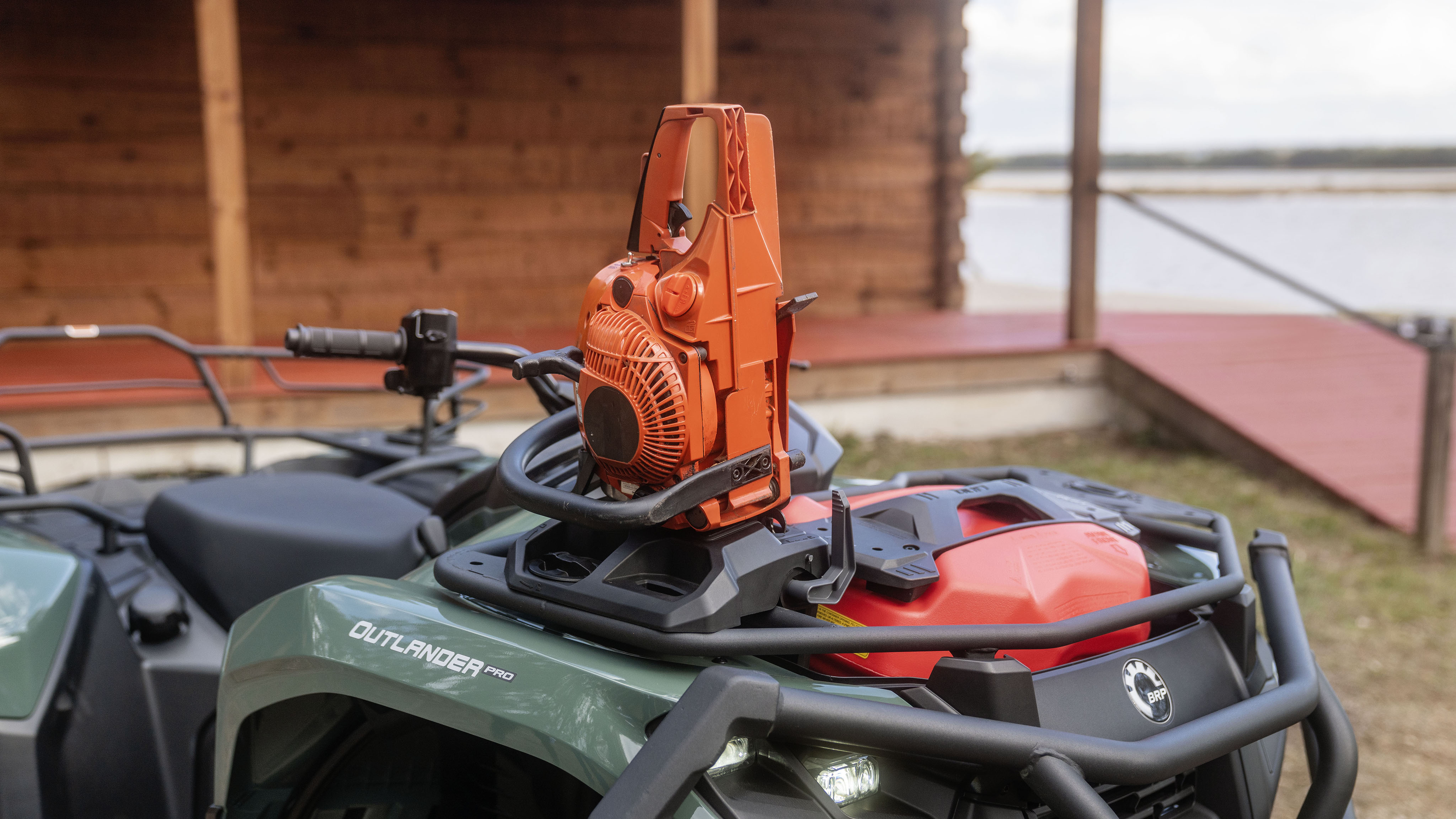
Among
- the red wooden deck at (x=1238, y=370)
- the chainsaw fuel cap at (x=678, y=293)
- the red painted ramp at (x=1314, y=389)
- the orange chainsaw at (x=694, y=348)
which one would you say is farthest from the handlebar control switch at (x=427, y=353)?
the red painted ramp at (x=1314, y=389)

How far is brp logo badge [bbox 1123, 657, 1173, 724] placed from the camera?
3.66 ft

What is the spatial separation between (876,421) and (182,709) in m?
4.75

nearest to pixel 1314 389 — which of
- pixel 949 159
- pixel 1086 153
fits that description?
pixel 1086 153

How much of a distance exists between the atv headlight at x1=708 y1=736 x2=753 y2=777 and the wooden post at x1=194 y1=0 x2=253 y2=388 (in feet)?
15.5

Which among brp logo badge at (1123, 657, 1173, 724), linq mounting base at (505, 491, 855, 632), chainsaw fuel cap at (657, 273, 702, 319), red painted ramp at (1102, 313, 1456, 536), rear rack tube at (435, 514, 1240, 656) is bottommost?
red painted ramp at (1102, 313, 1456, 536)

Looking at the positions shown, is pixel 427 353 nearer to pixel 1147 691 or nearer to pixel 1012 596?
pixel 1012 596

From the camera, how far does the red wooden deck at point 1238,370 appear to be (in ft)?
17.1

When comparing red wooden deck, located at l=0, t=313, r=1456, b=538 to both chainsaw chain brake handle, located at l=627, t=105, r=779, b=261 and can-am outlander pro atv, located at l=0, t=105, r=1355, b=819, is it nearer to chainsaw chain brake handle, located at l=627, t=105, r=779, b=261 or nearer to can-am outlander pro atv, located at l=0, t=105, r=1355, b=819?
can-am outlander pro atv, located at l=0, t=105, r=1355, b=819

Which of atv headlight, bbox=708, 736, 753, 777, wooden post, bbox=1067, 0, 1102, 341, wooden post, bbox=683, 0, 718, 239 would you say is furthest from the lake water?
atv headlight, bbox=708, 736, 753, 777

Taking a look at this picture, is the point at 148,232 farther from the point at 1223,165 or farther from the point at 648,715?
the point at 1223,165

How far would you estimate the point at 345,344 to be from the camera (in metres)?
1.64

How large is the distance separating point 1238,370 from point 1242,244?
11648 mm

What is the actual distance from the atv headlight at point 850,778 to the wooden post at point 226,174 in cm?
476

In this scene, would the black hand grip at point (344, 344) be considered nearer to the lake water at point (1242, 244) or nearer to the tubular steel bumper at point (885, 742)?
the tubular steel bumper at point (885, 742)
